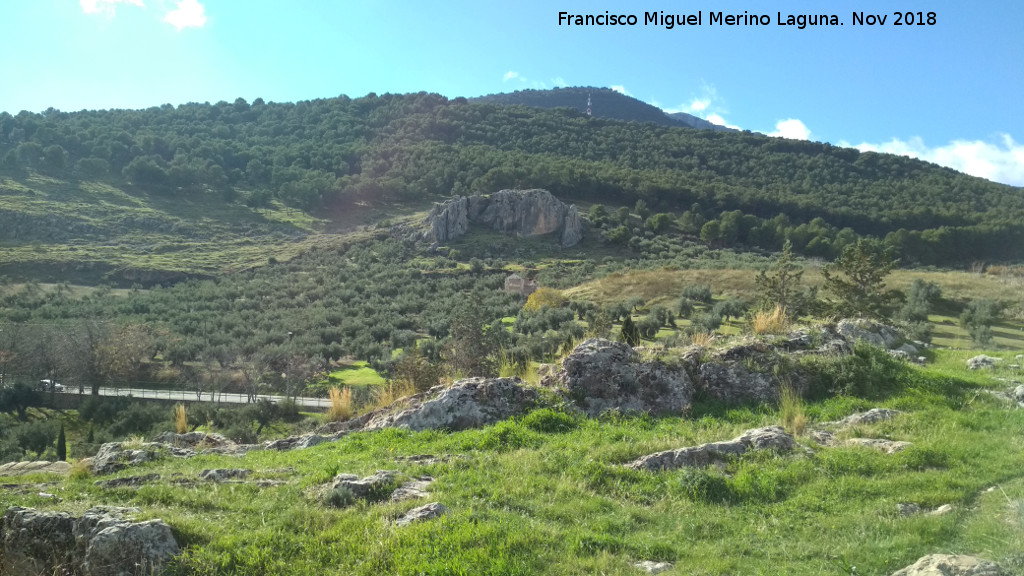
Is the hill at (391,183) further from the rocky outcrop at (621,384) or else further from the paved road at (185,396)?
the rocky outcrop at (621,384)

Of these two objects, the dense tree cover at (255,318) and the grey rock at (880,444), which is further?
the dense tree cover at (255,318)

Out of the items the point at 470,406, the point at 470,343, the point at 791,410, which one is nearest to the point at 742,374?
the point at 791,410

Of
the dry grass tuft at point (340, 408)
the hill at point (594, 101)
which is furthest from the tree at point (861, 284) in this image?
the hill at point (594, 101)

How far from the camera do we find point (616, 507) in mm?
4996

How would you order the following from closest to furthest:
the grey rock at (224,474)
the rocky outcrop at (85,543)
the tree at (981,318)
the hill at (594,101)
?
the rocky outcrop at (85,543) → the grey rock at (224,474) → the tree at (981,318) → the hill at (594,101)

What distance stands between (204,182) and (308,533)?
101 meters

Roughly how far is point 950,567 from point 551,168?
9326 centimetres

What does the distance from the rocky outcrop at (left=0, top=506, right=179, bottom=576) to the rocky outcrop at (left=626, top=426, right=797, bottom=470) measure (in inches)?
169

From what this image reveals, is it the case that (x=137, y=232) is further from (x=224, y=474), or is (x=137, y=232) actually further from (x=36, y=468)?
(x=224, y=474)

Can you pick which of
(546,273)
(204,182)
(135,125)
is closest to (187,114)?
(135,125)

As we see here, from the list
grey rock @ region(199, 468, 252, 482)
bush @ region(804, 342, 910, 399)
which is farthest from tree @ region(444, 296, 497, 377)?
grey rock @ region(199, 468, 252, 482)

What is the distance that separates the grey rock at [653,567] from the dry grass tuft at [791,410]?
3.61 metres

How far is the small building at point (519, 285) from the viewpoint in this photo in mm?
53562

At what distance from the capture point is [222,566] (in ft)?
13.2
